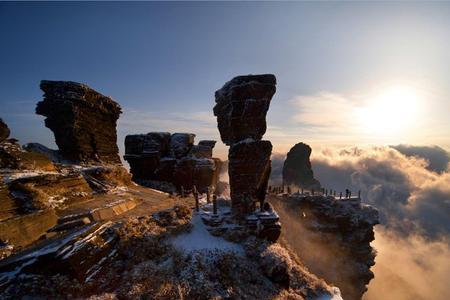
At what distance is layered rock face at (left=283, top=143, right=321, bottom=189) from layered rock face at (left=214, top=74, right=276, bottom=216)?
84.9m

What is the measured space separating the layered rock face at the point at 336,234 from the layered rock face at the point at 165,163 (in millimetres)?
14115

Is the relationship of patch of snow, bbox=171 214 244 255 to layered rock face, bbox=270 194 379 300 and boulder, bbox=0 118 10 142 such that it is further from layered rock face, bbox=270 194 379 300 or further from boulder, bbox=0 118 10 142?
layered rock face, bbox=270 194 379 300

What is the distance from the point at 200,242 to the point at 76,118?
16818 millimetres

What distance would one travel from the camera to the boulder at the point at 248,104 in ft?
50.0

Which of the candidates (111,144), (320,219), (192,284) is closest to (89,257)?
(192,284)

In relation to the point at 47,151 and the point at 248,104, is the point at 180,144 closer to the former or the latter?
the point at 47,151

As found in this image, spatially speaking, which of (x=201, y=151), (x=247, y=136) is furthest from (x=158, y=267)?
(x=201, y=151)

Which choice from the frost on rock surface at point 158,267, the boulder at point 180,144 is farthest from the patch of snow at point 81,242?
the boulder at point 180,144

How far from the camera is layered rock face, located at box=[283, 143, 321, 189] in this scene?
97312 millimetres

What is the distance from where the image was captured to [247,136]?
15.8 metres

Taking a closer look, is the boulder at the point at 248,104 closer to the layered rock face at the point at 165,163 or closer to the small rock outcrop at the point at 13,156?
the small rock outcrop at the point at 13,156

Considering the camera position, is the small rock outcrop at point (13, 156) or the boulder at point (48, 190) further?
the small rock outcrop at point (13, 156)

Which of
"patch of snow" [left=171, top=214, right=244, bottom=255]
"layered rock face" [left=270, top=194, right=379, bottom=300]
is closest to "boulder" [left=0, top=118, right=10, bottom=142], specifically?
"patch of snow" [left=171, top=214, right=244, bottom=255]

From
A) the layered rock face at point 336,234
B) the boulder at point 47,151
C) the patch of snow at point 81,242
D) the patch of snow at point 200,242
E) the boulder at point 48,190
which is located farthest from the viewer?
the layered rock face at point 336,234
